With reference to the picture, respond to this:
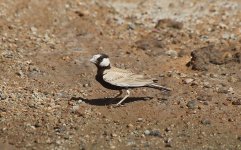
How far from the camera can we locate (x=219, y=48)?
14.6 m

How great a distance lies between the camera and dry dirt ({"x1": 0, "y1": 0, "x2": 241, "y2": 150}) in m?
10.7

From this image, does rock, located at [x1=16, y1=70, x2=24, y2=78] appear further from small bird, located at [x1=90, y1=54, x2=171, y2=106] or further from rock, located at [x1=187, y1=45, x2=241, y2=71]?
rock, located at [x1=187, y1=45, x2=241, y2=71]

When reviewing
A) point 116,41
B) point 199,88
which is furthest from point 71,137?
point 116,41

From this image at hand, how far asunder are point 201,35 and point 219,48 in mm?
1292

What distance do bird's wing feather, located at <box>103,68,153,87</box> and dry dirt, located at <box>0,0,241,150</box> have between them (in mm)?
464

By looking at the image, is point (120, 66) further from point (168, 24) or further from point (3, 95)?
point (3, 95)

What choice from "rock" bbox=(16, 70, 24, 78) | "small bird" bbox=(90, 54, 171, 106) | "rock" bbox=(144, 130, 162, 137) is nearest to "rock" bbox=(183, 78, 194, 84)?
"small bird" bbox=(90, 54, 171, 106)

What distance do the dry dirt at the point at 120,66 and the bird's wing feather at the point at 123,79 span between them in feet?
1.52

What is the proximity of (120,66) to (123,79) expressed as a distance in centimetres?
244

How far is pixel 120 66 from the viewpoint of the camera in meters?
14.0

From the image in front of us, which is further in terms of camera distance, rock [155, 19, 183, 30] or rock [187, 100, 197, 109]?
rock [155, 19, 183, 30]

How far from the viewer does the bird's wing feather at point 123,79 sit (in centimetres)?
1152

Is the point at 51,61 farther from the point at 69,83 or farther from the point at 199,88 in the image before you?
the point at 199,88

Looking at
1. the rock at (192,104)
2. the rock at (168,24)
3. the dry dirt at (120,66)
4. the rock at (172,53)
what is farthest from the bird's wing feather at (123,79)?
the rock at (168,24)
